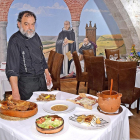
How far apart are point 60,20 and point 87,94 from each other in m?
3.91

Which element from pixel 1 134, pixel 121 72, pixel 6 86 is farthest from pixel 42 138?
pixel 6 86

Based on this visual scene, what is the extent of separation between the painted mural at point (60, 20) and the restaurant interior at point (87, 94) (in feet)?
0.09

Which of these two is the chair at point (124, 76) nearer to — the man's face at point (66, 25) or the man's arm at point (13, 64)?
the man's arm at point (13, 64)

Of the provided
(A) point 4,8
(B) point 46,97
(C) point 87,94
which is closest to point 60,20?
(A) point 4,8

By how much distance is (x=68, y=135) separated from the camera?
102 centimetres

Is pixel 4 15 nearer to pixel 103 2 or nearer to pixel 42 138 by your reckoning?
pixel 103 2

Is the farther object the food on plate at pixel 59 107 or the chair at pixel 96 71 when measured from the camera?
the chair at pixel 96 71

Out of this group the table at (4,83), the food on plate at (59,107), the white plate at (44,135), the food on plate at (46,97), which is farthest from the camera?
the table at (4,83)

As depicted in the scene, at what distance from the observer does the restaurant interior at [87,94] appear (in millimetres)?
1088

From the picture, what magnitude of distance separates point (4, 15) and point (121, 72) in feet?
10.8

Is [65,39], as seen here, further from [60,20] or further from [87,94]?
[87,94]

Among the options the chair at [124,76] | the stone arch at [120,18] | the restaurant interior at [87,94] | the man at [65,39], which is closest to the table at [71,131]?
the restaurant interior at [87,94]

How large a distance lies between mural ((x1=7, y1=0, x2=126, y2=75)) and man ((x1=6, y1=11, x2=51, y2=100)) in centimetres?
324

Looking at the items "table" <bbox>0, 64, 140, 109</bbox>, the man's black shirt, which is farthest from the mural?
the man's black shirt
